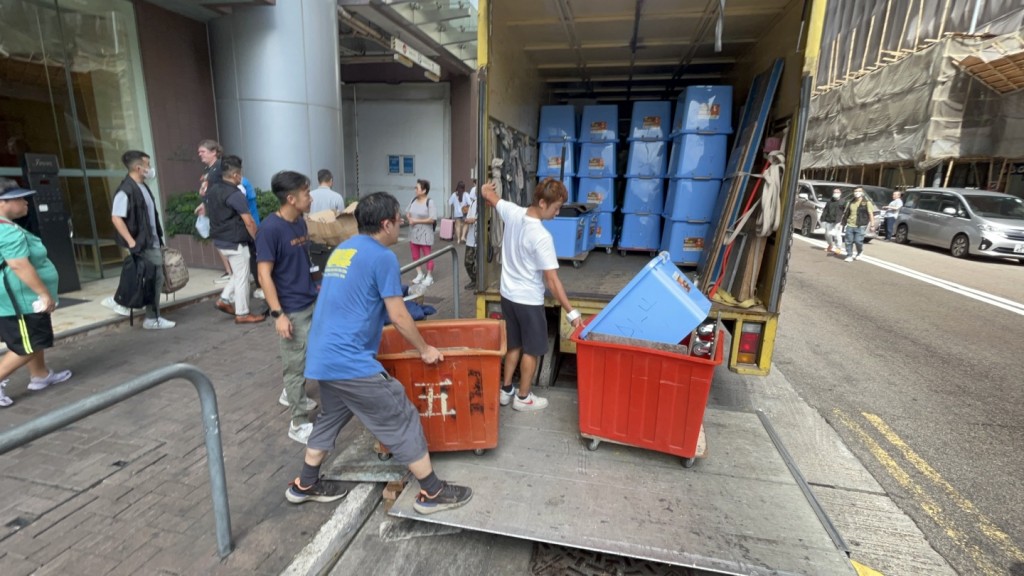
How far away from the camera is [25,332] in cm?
372

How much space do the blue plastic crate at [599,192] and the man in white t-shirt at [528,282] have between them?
138 inches

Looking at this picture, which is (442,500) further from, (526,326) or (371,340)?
(526,326)

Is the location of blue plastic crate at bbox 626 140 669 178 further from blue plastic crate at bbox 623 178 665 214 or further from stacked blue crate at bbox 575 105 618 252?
stacked blue crate at bbox 575 105 618 252

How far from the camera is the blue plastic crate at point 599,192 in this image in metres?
7.14

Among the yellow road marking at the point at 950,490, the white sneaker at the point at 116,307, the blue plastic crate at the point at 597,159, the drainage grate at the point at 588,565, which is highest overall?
the blue plastic crate at the point at 597,159

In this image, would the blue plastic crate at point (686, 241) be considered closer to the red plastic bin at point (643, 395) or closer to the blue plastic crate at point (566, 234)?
the blue plastic crate at point (566, 234)

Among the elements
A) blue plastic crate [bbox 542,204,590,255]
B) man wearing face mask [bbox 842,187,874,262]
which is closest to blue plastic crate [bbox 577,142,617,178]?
blue plastic crate [bbox 542,204,590,255]

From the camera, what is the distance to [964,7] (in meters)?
20.8

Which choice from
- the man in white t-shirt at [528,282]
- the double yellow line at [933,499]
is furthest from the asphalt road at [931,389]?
the man in white t-shirt at [528,282]

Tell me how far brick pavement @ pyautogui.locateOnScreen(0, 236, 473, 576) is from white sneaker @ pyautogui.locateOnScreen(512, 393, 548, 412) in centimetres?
145

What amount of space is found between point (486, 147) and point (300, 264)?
5.78 feet

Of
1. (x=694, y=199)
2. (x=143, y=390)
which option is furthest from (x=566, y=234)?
(x=143, y=390)

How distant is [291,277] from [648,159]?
5.15 m

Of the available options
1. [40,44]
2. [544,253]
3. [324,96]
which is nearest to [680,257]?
[544,253]
